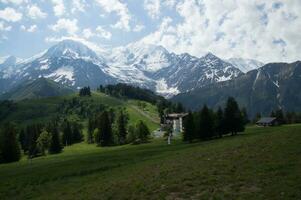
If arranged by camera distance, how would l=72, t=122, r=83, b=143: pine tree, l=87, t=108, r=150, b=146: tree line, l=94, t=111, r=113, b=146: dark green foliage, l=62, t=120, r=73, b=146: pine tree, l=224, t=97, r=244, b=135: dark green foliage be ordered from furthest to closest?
l=72, t=122, r=83, b=143: pine tree → l=62, t=120, r=73, b=146: pine tree → l=94, t=111, r=113, b=146: dark green foliage → l=87, t=108, r=150, b=146: tree line → l=224, t=97, r=244, b=135: dark green foliage

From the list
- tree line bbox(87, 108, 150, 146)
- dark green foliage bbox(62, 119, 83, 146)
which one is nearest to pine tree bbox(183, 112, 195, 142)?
tree line bbox(87, 108, 150, 146)

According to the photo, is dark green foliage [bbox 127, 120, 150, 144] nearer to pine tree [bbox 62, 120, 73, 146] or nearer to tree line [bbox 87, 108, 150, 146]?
tree line [bbox 87, 108, 150, 146]

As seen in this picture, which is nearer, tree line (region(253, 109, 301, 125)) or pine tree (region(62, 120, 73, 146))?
pine tree (region(62, 120, 73, 146))

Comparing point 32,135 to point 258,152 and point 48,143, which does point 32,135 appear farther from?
point 258,152

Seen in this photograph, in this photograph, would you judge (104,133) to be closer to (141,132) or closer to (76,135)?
(141,132)

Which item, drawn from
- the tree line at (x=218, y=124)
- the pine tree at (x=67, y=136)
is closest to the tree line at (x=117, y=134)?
the pine tree at (x=67, y=136)

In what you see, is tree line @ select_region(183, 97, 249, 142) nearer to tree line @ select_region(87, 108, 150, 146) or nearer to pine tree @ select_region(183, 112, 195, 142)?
pine tree @ select_region(183, 112, 195, 142)

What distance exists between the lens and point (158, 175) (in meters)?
34.8

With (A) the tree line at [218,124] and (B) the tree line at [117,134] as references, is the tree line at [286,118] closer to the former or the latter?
(B) the tree line at [117,134]

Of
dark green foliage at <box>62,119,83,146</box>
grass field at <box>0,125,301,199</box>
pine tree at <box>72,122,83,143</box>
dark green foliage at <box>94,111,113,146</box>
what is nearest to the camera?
grass field at <box>0,125,301,199</box>

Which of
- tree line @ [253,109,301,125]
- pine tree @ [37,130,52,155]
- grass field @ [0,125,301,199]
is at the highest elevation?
tree line @ [253,109,301,125]

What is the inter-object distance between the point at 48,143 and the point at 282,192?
122 metres

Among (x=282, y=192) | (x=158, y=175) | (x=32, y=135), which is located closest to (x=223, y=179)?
(x=282, y=192)

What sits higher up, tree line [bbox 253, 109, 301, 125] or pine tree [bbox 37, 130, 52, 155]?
tree line [bbox 253, 109, 301, 125]
